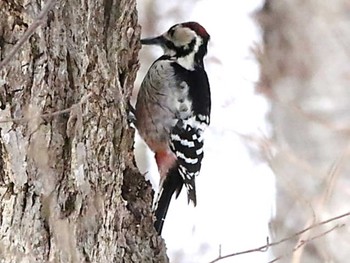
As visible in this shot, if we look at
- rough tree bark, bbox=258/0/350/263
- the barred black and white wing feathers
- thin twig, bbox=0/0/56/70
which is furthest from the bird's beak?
thin twig, bbox=0/0/56/70

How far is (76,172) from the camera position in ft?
6.23

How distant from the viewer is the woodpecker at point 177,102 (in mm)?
2941

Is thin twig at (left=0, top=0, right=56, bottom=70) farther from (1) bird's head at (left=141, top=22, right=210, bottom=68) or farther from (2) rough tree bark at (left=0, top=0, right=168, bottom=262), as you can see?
(1) bird's head at (left=141, top=22, right=210, bottom=68)

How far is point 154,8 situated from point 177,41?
2364 millimetres

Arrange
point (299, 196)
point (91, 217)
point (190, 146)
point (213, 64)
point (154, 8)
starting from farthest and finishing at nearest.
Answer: point (154, 8) < point (213, 64) < point (299, 196) < point (190, 146) < point (91, 217)

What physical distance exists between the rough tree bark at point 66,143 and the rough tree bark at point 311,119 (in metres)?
1.31

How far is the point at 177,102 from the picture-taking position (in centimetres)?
301

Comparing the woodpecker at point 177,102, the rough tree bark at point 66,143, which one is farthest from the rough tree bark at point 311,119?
the rough tree bark at point 66,143

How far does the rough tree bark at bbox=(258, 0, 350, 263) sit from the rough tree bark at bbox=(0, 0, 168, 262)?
1313 mm

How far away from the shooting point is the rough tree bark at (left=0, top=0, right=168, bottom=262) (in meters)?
1.79

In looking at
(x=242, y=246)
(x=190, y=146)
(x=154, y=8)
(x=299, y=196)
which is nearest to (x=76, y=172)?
(x=190, y=146)

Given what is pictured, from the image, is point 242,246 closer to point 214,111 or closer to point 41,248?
point 214,111

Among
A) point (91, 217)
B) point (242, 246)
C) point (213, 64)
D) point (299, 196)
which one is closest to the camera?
point (91, 217)

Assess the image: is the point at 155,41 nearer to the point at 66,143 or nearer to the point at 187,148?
the point at 187,148
